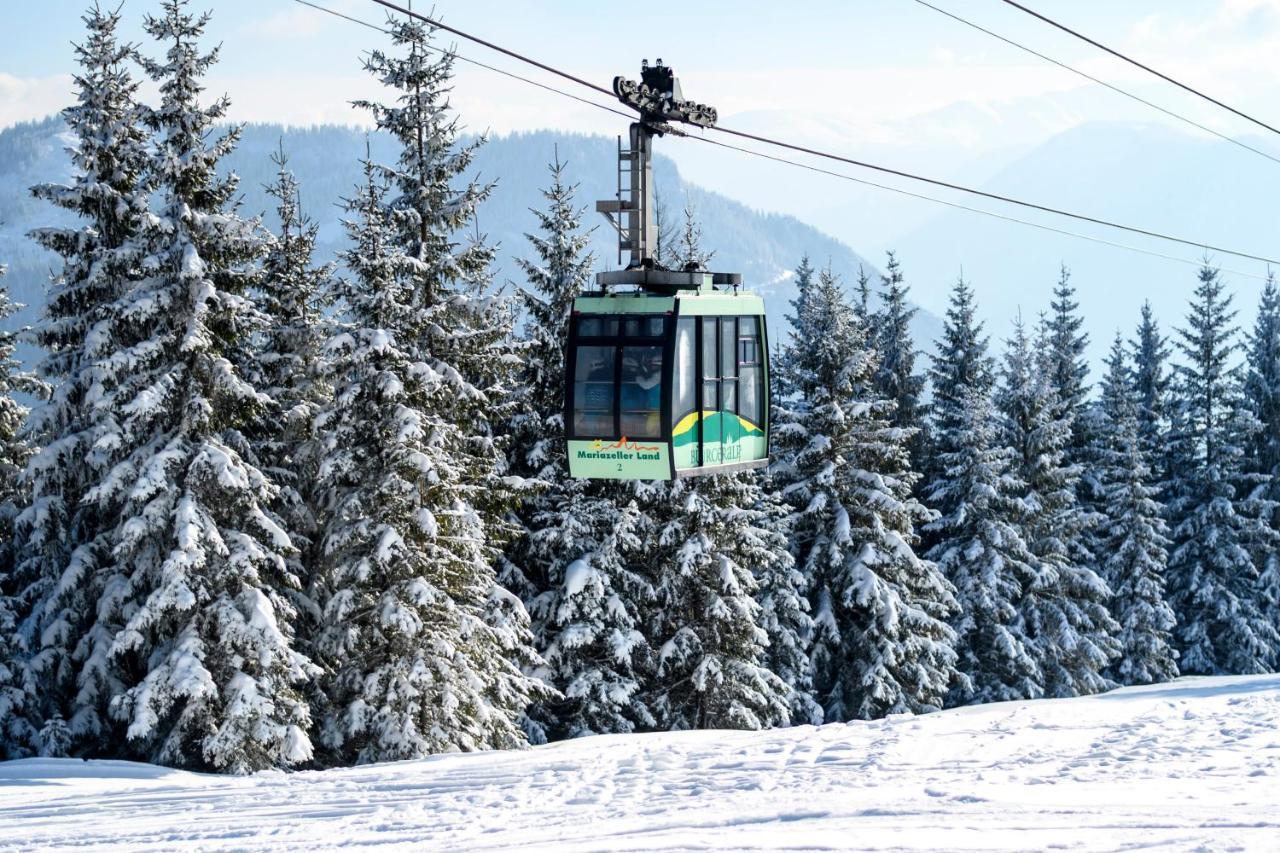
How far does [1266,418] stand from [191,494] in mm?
42272

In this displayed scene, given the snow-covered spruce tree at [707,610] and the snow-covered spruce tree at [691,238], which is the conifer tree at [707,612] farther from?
the snow-covered spruce tree at [691,238]

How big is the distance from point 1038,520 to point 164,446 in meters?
28.4

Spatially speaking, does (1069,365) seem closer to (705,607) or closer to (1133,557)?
(1133,557)

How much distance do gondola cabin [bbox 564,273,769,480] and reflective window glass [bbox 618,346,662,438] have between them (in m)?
0.01

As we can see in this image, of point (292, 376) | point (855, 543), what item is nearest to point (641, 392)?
point (292, 376)

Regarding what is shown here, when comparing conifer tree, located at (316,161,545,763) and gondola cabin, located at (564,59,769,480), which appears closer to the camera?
gondola cabin, located at (564,59,769,480)

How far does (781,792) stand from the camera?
15969 mm

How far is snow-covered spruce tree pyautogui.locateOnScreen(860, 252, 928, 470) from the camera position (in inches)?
1800

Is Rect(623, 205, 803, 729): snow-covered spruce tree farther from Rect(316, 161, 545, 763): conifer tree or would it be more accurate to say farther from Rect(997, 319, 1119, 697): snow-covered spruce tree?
Rect(997, 319, 1119, 697): snow-covered spruce tree

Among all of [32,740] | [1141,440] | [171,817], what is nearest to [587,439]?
[171,817]

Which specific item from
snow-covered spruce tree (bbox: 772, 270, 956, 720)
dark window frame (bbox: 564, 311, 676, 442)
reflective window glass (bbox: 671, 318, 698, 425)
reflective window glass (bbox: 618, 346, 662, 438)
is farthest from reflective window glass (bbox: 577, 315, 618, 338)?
snow-covered spruce tree (bbox: 772, 270, 956, 720)

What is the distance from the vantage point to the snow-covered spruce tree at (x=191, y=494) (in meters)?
22.8

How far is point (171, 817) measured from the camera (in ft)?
55.1

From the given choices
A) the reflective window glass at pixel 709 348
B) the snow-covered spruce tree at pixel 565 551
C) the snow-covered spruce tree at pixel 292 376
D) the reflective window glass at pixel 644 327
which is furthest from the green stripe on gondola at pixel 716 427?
the snow-covered spruce tree at pixel 292 376
